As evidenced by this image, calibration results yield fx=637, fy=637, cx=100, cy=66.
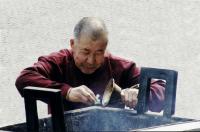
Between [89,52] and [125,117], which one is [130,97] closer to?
[125,117]

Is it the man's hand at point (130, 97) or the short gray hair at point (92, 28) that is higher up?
the short gray hair at point (92, 28)

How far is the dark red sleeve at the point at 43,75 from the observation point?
3.24 m

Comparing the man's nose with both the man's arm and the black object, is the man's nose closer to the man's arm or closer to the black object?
the man's arm

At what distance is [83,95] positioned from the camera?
2.97 meters

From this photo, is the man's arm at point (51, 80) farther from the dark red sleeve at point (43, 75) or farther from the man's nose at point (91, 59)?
the man's nose at point (91, 59)

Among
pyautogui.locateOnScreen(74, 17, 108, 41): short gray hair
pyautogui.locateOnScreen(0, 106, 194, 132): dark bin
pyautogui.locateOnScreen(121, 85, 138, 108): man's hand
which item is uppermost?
pyautogui.locateOnScreen(74, 17, 108, 41): short gray hair

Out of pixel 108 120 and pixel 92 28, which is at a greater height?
pixel 92 28

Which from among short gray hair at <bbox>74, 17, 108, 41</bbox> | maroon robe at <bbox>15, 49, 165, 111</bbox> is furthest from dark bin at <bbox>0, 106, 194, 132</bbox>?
short gray hair at <bbox>74, 17, 108, 41</bbox>

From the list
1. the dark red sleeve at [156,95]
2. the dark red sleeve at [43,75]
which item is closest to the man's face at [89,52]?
the dark red sleeve at [43,75]

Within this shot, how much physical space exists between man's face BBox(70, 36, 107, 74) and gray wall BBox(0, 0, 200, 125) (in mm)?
1995

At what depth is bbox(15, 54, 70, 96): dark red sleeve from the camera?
3.24 meters

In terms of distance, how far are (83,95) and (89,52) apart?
1.57 feet

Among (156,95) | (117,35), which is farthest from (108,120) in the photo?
(117,35)

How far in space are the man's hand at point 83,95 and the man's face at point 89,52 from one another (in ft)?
1.24
